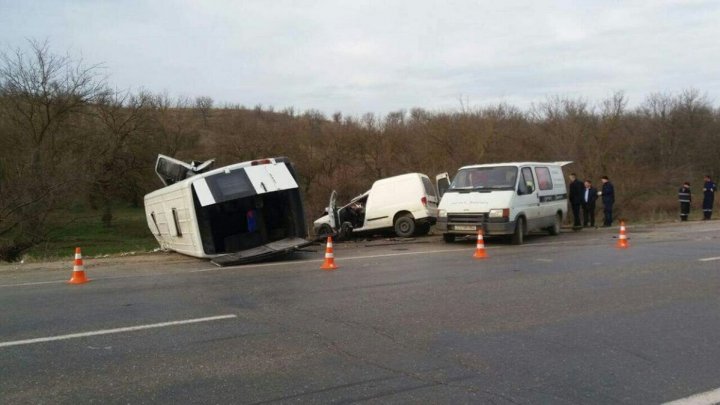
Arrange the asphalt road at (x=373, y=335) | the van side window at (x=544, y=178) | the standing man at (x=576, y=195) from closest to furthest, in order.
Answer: the asphalt road at (x=373, y=335)
the van side window at (x=544, y=178)
the standing man at (x=576, y=195)

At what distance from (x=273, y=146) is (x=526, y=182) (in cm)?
2594

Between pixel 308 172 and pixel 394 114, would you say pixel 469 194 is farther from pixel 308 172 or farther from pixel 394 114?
pixel 394 114

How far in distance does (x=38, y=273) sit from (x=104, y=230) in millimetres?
27529

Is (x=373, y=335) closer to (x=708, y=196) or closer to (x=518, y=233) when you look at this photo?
(x=518, y=233)

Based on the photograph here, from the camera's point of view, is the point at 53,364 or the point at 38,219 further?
the point at 38,219

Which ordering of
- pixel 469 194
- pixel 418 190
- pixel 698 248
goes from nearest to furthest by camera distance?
pixel 698 248 < pixel 469 194 < pixel 418 190

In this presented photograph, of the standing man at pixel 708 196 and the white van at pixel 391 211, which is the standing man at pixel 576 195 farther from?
the standing man at pixel 708 196

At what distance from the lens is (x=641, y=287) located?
8609 millimetres

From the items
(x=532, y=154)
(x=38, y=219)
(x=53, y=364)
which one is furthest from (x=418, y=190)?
(x=532, y=154)

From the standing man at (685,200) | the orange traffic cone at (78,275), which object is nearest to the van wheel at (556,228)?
the standing man at (685,200)

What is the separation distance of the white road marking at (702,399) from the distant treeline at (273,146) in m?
25.1

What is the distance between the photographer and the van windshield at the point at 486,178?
1512 cm

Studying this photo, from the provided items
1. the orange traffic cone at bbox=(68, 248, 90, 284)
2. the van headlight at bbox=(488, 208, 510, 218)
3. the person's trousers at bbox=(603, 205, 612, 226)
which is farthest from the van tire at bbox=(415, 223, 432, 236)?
the orange traffic cone at bbox=(68, 248, 90, 284)

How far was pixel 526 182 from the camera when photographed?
1553 centimetres
